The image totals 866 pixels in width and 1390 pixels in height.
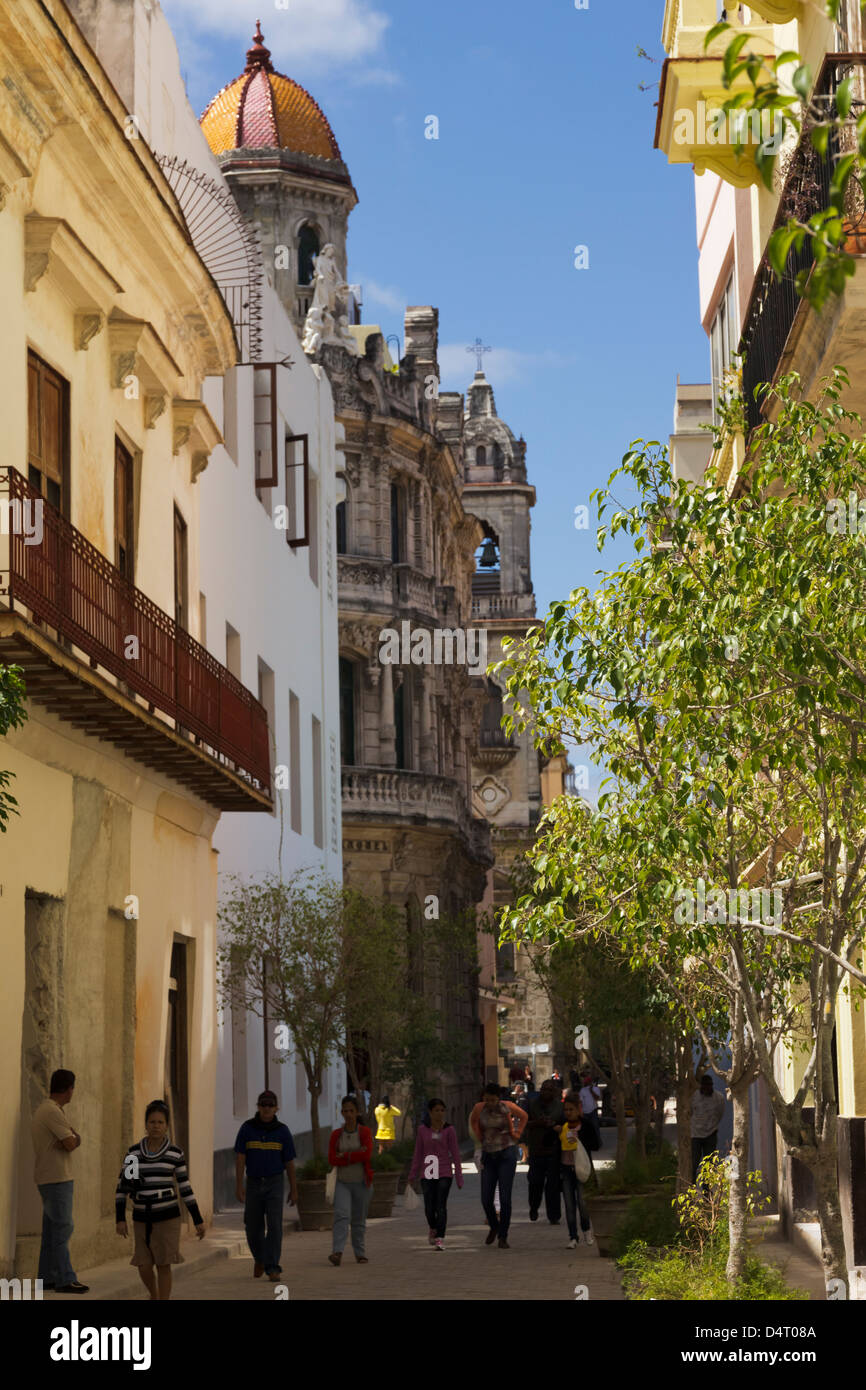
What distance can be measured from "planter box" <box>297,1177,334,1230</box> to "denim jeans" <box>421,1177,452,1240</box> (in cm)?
278

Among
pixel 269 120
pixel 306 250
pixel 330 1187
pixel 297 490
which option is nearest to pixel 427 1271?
pixel 330 1187

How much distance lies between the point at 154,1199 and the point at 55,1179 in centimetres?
106

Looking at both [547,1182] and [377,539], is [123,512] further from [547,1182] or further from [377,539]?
[377,539]

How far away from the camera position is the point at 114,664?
600 inches

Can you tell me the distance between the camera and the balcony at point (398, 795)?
4322 cm

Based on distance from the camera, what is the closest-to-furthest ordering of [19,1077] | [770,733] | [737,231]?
[770,733] → [19,1077] → [737,231]

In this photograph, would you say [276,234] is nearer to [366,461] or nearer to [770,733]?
[366,461]

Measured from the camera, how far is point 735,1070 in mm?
13070

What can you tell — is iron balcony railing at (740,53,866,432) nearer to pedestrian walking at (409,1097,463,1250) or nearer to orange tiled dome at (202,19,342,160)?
pedestrian walking at (409,1097,463,1250)

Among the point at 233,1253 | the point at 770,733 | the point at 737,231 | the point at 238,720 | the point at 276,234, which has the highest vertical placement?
the point at 276,234

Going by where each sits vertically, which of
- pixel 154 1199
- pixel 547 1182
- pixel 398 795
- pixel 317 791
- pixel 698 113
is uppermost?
pixel 698 113
